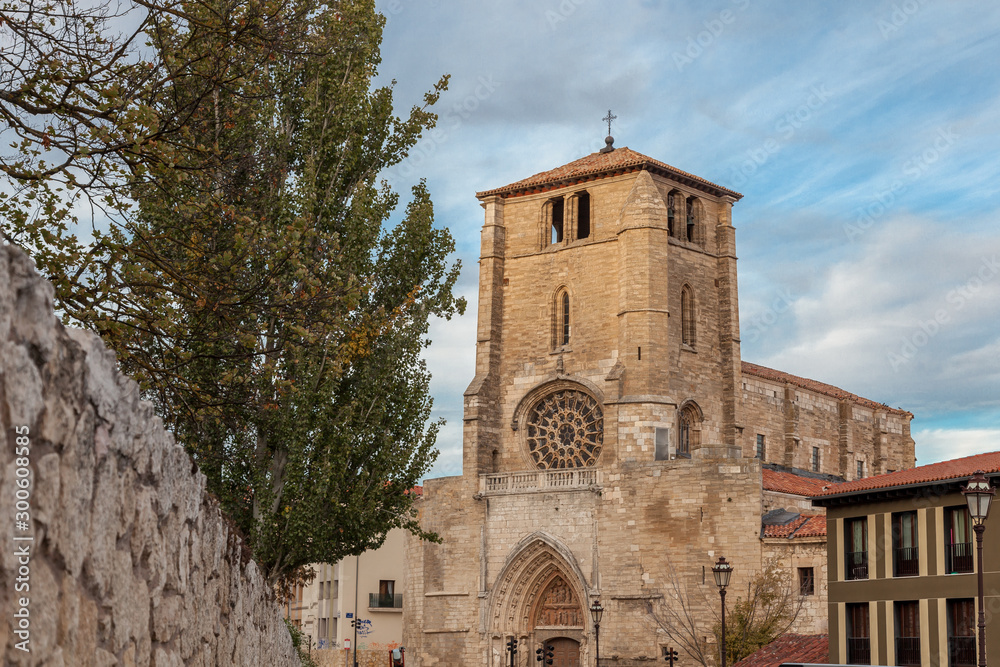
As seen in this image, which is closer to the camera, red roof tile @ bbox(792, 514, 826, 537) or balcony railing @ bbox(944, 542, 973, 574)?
balcony railing @ bbox(944, 542, 973, 574)

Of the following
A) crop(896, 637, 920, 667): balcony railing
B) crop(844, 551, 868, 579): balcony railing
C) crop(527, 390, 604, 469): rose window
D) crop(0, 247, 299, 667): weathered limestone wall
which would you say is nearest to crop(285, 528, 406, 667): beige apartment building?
crop(527, 390, 604, 469): rose window

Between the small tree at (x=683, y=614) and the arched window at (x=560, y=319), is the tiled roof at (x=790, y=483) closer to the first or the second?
the small tree at (x=683, y=614)

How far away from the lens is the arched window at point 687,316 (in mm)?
39250

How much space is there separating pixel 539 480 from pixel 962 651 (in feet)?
57.0

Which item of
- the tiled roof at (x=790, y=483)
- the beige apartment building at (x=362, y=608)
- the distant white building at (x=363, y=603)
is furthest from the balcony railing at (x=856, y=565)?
the beige apartment building at (x=362, y=608)

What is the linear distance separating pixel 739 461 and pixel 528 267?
1131cm

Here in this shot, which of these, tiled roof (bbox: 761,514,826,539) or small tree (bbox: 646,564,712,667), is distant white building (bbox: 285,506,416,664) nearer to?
small tree (bbox: 646,564,712,667)

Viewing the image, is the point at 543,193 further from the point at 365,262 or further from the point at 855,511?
the point at 365,262

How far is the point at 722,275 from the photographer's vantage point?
133 feet

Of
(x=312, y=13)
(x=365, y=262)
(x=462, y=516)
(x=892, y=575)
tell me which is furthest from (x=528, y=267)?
(x=312, y=13)

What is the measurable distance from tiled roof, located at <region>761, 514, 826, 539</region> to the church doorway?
26.6 feet

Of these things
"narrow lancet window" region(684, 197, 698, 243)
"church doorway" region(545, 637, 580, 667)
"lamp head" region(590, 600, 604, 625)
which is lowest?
"church doorway" region(545, 637, 580, 667)

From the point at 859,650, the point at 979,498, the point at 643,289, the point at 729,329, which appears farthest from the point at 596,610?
the point at 979,498

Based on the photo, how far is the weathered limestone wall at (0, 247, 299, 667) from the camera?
12.9ft
